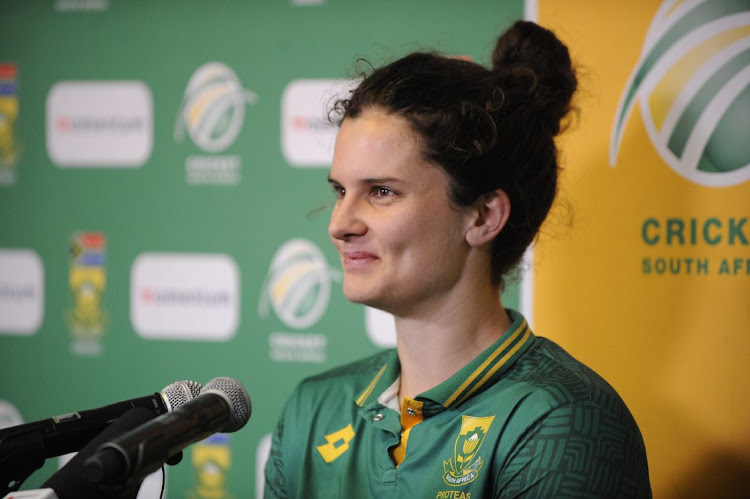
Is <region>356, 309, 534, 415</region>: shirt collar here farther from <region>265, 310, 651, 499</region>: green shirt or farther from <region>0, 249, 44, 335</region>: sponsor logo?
<region>0, 249, 44, 335</region>: sponsor logo

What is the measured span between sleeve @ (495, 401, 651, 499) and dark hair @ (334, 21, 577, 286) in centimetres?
32

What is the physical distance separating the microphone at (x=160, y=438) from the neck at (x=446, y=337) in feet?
1.69

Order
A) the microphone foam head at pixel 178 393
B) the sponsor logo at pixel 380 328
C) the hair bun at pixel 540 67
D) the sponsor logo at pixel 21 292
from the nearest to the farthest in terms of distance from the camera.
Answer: the microphone foam head at pixel 178 393, the hair bun at pixel 540 67, the sponsor logo at pixel 380 328, the sponsor logo at pixel 21 292

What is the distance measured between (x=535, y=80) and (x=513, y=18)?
0.53 metres

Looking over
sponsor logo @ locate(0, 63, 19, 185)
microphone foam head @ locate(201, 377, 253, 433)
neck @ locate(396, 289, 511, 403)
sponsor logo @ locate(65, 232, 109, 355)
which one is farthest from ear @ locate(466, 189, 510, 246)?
sponsor logo @ locate(0, 63, 19, 185)

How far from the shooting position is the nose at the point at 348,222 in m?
1.31

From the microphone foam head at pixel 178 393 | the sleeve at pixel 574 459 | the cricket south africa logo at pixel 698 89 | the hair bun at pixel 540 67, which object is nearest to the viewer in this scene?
the microphone foam head at pixel 178 393

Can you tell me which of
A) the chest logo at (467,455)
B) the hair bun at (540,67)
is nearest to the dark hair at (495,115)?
the hair bun at (540,67)

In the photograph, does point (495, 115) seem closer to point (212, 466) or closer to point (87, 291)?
point (212, 466)

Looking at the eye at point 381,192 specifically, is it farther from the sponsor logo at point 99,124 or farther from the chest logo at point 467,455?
the sponsor logo at point 99,124

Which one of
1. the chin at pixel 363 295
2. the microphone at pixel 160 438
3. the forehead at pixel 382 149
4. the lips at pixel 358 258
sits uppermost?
the forehead at pixel 382 149

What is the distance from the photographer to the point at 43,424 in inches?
34.2

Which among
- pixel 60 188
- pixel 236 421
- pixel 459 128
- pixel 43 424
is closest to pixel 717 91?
pixel 459 128

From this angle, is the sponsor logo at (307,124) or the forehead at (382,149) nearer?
the forehead at (382,149)
